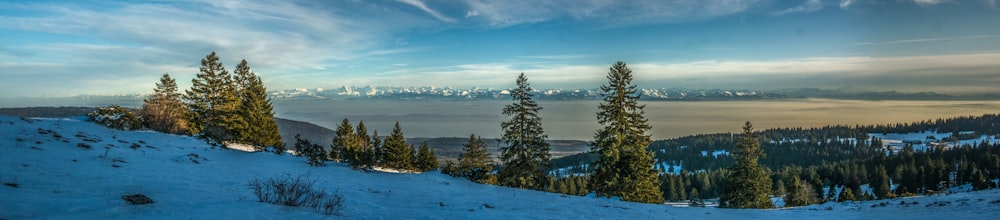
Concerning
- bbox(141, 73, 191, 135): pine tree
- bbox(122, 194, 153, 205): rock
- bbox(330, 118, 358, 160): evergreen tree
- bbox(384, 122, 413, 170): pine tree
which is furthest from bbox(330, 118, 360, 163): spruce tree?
bbox(122, 194, 153, 205): rock

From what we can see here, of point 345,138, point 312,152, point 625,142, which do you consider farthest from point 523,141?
point 345,138

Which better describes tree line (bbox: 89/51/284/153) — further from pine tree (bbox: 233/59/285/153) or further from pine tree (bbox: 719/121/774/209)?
pine tree (bbox: 719/121/774/209)

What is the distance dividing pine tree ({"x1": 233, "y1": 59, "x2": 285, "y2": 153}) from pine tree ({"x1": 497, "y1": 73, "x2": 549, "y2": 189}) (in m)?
15.4

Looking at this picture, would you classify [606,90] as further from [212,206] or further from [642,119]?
[212,206]

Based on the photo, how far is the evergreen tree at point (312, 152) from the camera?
2205cm

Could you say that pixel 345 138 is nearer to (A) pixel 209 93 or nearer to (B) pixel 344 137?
(B) pixel 344 137

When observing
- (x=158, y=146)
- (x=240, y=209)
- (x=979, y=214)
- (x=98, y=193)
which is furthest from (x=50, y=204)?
(x=979, y=214)

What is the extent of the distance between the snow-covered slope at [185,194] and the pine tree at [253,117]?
10.2 m

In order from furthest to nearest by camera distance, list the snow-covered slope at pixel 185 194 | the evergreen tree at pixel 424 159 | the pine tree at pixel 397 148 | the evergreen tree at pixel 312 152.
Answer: the evergreen tree at pixel 424 159, the pine tree at pixel 397 148, the evergreen tree at pixel 312 152, the snow-covered slope at pixel 185 194

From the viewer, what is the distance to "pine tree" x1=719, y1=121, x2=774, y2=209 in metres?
35.2

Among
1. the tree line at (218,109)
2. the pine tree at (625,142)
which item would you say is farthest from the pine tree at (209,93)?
the pine tree at (625,142)

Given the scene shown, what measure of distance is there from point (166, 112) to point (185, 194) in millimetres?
29527

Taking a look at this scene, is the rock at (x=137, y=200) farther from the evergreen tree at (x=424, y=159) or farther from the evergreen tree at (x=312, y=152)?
the evergreen tree at (x=424, y=159)

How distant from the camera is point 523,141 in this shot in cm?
3334
